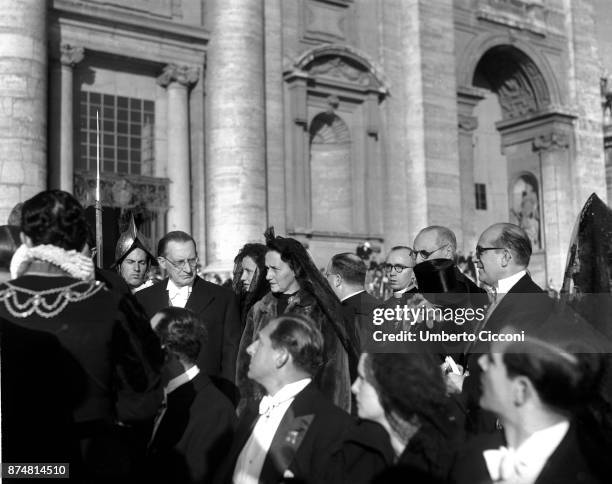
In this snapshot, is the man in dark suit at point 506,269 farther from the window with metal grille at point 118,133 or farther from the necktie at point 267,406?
the window with metal grille at point 118,133

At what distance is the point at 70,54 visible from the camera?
16.9 meters

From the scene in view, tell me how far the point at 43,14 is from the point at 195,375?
517 inches

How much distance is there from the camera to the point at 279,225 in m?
19.3

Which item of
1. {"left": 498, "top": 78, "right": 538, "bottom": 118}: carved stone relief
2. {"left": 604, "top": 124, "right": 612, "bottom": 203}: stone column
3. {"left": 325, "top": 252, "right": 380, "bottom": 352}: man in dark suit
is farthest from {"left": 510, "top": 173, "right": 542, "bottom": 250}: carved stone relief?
{"left": 325, "top": 252, "right": 380, "bottom": 352}: man in dark suit

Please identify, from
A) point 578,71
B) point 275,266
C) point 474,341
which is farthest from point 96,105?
point 578,71

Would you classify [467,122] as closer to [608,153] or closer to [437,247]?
[608,153]

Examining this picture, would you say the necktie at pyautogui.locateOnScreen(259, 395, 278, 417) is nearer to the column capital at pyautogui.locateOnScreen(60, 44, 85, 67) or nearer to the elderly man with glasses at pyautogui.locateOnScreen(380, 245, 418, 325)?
the elderly man with glasses at pyautogui.locateOnScreen(380, 245, 418, 325)

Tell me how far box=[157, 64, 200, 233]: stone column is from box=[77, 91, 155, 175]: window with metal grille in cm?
58

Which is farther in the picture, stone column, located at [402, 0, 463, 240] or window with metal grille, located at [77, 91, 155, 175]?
stone column, located at [402, 0, 463, 240]

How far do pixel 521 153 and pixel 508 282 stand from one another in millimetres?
22298

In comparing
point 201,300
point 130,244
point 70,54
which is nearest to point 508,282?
point 201,300

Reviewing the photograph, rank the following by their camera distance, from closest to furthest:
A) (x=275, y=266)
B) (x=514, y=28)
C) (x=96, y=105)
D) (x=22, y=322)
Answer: (x=22, y=322) < (x=275, y=266) < (x=96, y=105) < (x=514, y=28)

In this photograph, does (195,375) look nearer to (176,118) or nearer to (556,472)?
(556,472)

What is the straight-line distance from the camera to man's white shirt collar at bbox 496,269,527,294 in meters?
5.30
